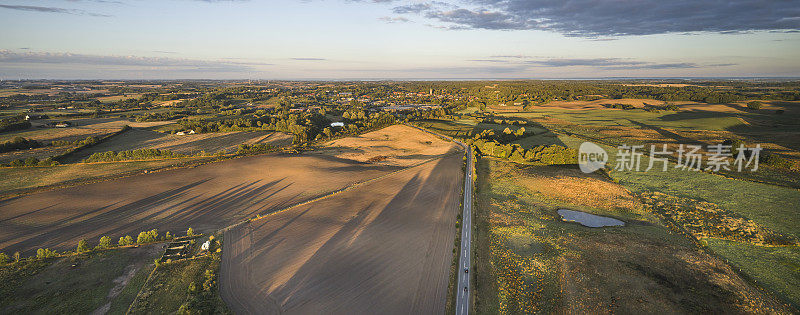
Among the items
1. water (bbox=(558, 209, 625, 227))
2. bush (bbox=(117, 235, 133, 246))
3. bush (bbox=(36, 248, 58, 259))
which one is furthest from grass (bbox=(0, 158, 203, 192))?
water (bbox=(558, 209, 625, 227))

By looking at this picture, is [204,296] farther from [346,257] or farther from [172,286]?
[346,257]

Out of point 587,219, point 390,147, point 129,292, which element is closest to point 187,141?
point 390,147

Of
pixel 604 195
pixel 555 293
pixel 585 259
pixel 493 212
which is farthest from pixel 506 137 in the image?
pixel 555 293

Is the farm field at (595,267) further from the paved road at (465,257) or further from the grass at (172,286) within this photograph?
the grass at (172,286)

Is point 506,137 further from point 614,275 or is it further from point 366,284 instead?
point 366,284

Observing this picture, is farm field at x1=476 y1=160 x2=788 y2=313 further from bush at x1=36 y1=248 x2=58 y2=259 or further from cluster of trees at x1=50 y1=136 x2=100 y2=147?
cluster of trees at x1=50 y1=136 x2=100 y2=147

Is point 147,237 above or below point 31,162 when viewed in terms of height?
below

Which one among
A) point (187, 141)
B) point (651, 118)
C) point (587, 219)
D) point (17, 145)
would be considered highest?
point (651, 118)
